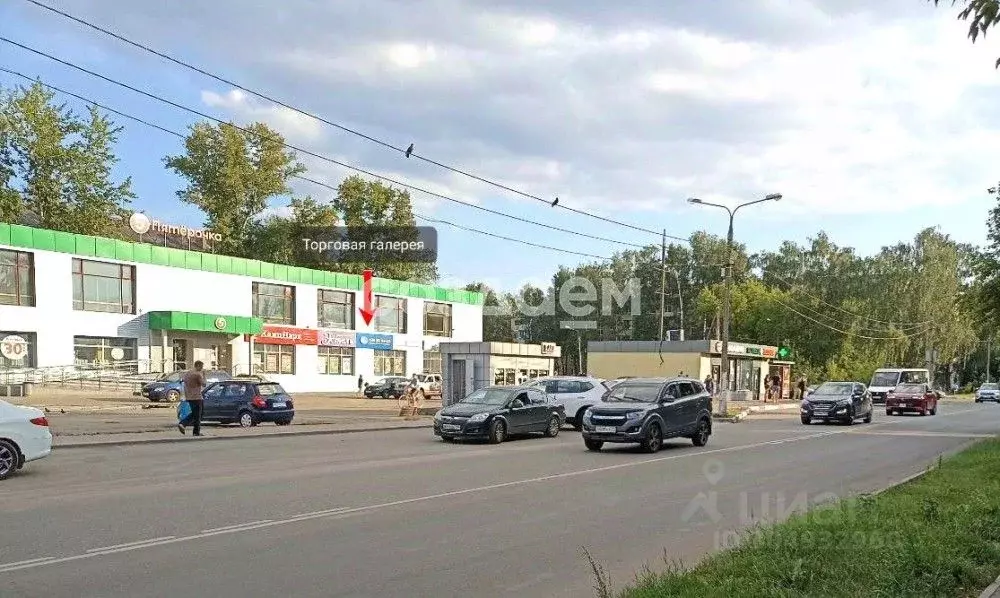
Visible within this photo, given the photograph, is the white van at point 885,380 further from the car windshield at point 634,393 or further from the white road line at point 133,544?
the white road line at point 133,544

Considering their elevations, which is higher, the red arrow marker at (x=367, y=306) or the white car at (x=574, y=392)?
the red arrow marker at (x=367, y=306)

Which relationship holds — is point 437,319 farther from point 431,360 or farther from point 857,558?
point 857,558

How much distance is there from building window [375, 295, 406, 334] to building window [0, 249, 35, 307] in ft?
86.1

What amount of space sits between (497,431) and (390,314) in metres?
46.9

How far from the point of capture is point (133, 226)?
57.2m

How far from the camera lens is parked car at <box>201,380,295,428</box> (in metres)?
28.0

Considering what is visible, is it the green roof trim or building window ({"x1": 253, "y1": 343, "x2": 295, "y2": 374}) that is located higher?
the green roof trim

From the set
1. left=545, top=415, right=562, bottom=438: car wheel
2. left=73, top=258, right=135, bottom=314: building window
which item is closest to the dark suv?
left=545, top=415, right=562, bottom=438: car wheel

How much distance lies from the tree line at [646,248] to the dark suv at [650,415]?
130 ft

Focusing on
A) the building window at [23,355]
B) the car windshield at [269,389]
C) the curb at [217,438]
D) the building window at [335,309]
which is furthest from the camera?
the building window at [335,309]

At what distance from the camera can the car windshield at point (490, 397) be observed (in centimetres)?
2370

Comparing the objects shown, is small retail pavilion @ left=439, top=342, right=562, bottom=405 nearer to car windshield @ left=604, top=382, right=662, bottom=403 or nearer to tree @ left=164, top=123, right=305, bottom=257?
car windshield @ left=604, top=382, right=662, bottom=403

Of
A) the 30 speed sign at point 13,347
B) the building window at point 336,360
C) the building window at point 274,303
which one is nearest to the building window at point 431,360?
the building window at point 336,360

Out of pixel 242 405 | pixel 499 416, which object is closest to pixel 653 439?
pixel 499 416
